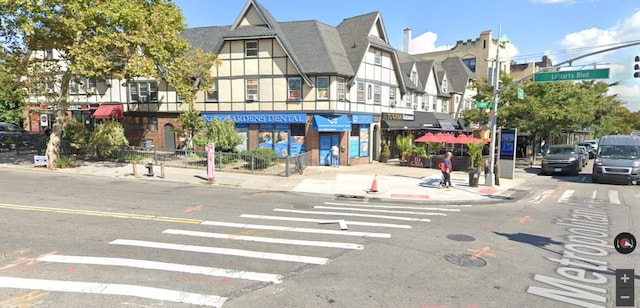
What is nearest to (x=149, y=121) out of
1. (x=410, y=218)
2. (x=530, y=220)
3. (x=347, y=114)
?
(x=347, y=114)

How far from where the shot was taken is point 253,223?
9391 mm

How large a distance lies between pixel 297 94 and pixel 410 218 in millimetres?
15921

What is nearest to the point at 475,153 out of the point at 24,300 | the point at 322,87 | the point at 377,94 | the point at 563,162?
the point at 563,162

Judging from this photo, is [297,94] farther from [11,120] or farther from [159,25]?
[11,120]

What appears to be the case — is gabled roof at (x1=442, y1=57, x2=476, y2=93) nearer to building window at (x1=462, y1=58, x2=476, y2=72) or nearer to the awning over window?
building window at (x1=462, y1=58, x2=476, y2=72)

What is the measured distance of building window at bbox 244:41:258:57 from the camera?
82.2 ft

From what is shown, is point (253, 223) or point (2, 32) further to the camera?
point (2, 32)

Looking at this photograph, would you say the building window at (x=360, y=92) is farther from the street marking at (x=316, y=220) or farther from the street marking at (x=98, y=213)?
the street marking at (x=98, y=213)

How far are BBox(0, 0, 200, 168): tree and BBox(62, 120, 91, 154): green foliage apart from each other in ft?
9.76

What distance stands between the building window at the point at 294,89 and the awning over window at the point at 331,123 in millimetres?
1930

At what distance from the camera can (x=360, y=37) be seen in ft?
87.1

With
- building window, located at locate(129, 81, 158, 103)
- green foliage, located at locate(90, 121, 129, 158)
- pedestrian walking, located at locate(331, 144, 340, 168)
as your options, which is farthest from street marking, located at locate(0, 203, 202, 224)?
building window, located at locate(129, 81, 158, 103)

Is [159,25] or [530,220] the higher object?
[159,25]

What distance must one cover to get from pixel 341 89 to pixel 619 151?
637 inches
